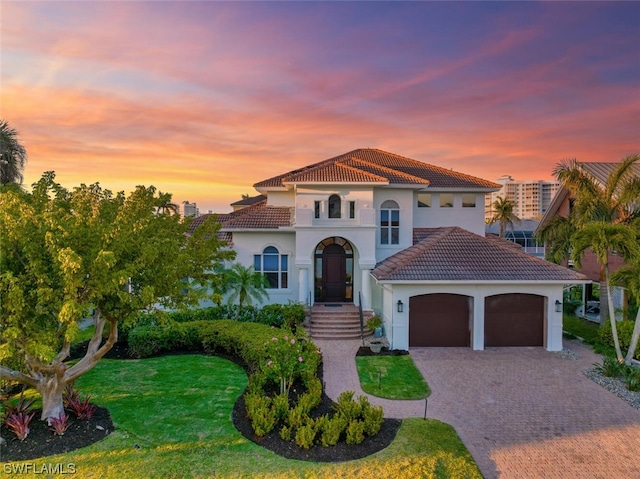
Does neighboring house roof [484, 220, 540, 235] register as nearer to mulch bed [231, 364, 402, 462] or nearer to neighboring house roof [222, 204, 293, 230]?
neighboring house roof [222, 204, 293, 230]

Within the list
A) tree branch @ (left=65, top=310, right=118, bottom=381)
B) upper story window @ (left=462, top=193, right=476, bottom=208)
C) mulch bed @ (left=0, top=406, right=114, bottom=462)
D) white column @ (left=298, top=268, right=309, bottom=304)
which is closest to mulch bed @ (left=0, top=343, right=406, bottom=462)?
mulch bed @ (left=0, top=406, right=114, bottom=462)

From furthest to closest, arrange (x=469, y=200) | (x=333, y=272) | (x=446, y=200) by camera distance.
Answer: (x=469, y=200), (x=446, y=200), (x=333, y=272)

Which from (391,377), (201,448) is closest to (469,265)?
(391,377)

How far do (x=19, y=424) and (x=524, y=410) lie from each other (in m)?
12.6

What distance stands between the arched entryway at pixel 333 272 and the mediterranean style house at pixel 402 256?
0.06 m

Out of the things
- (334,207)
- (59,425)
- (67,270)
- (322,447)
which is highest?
(334,207)

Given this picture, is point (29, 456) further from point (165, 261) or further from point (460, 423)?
point (460, 423)

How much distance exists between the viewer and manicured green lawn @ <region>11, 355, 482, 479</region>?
24.6ft

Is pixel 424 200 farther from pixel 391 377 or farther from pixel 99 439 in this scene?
pixel 99 439

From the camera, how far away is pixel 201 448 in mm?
8297

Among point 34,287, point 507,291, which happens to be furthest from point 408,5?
point 34,287

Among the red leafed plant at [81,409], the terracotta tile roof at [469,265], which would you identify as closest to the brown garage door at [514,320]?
the terracotta tile roof at [469,265]

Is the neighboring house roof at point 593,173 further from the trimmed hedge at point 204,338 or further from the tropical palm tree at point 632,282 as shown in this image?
the trimmed hedge at point 204,338

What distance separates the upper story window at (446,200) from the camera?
77.3ft
